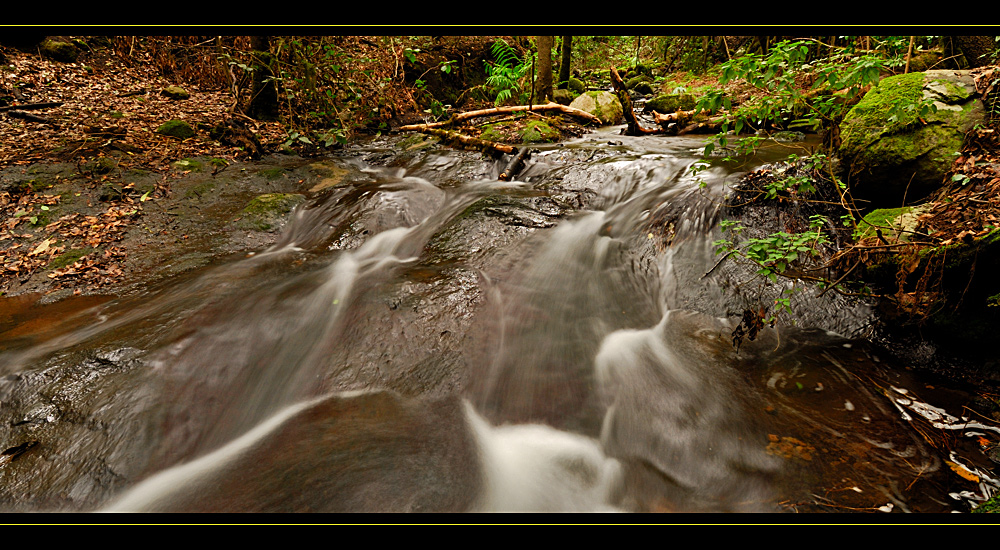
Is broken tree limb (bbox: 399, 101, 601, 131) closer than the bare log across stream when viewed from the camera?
No

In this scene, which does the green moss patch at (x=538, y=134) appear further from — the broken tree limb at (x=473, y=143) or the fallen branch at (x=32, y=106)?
the fallen branch at (x=32, y=106)

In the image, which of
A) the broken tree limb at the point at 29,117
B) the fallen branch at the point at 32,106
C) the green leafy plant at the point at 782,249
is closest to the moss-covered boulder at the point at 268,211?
the broken tree limb at the point at 29,117

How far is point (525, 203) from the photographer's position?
5.59m

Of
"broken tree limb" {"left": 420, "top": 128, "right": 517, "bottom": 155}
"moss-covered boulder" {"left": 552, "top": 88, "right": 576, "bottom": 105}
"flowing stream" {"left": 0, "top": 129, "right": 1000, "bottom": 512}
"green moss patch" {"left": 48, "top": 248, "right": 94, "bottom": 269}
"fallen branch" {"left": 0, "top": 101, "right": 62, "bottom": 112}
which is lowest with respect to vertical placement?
"flowing stream" {"left": 0, "top": 129, "right": 1000, "bottom": 512}

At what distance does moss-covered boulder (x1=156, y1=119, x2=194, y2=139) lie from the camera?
745cm

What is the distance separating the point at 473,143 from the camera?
26.4ft

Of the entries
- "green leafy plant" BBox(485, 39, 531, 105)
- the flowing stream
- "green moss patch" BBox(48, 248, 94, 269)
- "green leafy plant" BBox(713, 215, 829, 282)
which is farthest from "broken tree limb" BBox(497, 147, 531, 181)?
"green moss patch" BBox(48, 248, 94, 269)

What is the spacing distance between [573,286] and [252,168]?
6229 millimetres

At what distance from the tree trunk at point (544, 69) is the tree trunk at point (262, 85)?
20.3 ft

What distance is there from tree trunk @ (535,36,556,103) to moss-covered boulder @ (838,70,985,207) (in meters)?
7.58

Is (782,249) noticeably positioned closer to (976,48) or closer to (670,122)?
(670,122)

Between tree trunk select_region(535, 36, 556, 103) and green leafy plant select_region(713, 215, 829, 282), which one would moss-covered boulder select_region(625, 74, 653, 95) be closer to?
tree trunk select_region(535, 36, 556, 103)
